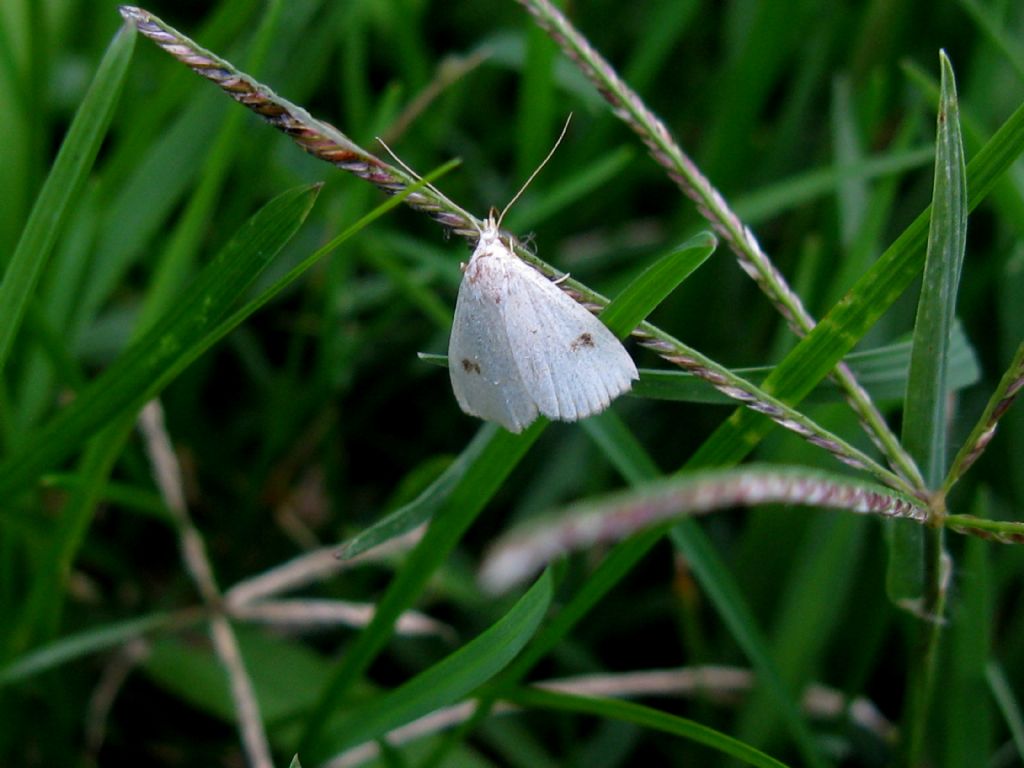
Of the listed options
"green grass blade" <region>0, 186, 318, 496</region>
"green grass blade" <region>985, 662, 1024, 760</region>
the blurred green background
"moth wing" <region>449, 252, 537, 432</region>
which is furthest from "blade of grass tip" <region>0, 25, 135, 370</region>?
"green grass blade" <region>985, 662, 1024, 760</region>

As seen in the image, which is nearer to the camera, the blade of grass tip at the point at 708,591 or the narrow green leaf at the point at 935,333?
the narrow green leaf at the point at 935,333

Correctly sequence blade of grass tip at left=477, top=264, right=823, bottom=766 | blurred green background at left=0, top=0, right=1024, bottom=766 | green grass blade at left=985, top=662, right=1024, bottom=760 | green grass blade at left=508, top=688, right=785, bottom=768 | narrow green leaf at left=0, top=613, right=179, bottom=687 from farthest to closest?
blurred green background at left=0, top=0, right=1024, bottom=766 → narrow green leaf at left=0, top=613, right=179, bottom=687 → green grass blade at left=985, top=662, right=1024, bottom=760 → blade of grass tip at left=477, top=264, right=823, bottom=766 → green grass blade at left=508, top=688, right=785, bottom=768

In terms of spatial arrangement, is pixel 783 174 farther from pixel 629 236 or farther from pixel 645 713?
pixel 645 713

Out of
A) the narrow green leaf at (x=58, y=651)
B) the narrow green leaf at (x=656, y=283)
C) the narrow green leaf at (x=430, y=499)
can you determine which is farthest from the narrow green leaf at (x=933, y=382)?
the narrow green leaf at (x=58, y=651)

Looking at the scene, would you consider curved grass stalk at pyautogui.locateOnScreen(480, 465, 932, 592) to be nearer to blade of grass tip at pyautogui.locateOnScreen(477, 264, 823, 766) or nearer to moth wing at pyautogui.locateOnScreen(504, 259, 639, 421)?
moth wing at pyautogui.locateOnScreen(504, 259, 639, 421)

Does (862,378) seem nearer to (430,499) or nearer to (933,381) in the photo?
(933,381)

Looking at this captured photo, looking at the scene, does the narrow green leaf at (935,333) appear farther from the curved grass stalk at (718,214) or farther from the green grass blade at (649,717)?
the green grass blade at (649,717)

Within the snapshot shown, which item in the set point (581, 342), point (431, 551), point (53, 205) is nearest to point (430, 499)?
point (431, 551)
